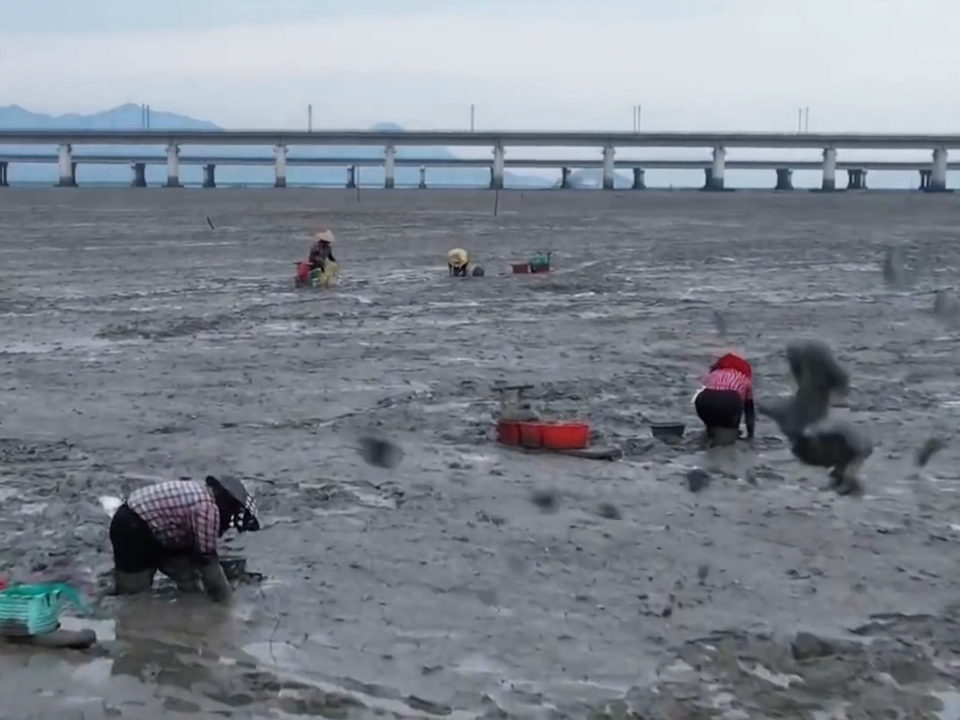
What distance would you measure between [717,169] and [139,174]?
4203 cm

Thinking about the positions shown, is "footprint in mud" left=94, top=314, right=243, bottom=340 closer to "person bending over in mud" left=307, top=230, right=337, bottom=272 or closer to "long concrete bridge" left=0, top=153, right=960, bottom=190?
"person bending over in mud" left=307, top=230, right=337, bottom=272

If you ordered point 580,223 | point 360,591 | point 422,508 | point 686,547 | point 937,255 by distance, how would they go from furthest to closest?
point 580,223 → point 937,255 → point 422,508 → point 686,547 → point 360,591

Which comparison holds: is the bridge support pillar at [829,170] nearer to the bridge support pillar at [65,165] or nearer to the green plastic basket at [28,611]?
the bridge support pillar at [65,165]

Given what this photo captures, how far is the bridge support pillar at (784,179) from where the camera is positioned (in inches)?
4680

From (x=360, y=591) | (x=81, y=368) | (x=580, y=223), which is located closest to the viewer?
(x=360, y=591)

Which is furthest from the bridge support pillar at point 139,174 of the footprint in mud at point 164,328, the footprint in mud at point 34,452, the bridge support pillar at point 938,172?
the footprint in mud at point 34,452

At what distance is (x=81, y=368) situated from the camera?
15.8 m

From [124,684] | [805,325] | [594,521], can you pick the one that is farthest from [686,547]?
[805,325]

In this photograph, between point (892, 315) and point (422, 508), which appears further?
point (892, 315)

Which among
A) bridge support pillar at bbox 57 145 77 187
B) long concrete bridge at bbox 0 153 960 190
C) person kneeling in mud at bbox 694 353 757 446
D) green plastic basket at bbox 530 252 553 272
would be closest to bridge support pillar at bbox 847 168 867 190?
long concrete bridge at bbox 0 153 960 190

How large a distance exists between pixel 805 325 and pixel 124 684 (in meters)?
14.0

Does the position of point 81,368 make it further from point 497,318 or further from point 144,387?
point 497,318

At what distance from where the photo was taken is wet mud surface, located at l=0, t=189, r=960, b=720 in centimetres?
684

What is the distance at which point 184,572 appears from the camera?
8039 mm
